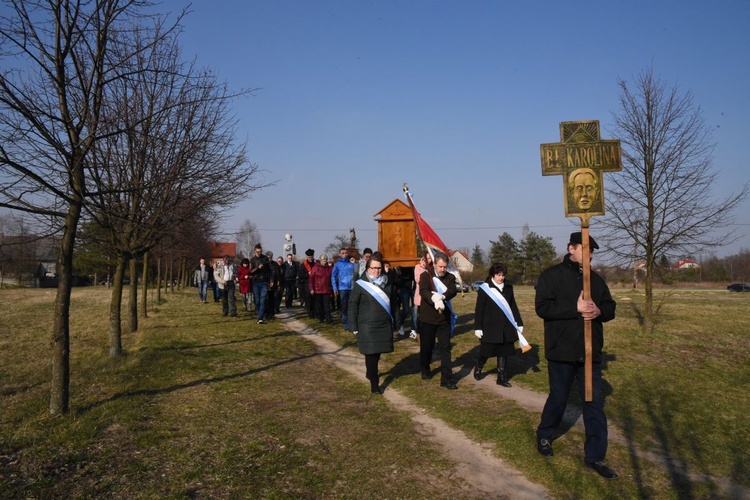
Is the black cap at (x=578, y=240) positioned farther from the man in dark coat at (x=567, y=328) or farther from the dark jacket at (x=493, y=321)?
the dark jacket at (x=493, y=321)

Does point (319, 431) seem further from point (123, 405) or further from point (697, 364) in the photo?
point (697, 364)

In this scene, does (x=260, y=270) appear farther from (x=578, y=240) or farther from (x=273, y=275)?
(x=578, y=240)

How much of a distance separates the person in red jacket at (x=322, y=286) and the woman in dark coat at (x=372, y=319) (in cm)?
695

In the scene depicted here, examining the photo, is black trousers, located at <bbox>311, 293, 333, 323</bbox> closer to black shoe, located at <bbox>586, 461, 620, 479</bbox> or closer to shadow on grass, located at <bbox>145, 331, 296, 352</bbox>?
shadow on grass, located at <bbox>145, 331, 296, 352</bbox>

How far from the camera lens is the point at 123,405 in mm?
6605

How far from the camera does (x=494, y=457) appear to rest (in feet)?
17.1

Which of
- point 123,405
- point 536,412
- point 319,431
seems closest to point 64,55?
point 123,405

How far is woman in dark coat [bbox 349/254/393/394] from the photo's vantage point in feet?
25.5

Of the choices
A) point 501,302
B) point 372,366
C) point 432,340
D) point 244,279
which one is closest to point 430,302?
point 432,340

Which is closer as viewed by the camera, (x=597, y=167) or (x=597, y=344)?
(x=597, y=344)

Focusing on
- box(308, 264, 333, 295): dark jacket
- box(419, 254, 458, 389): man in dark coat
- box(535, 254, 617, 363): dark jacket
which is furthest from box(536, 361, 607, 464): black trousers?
box(308, 264, 333, 295): dark jacket

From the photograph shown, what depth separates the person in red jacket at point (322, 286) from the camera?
15023 millimetres

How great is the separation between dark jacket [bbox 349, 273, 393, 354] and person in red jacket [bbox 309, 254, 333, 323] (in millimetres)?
6984

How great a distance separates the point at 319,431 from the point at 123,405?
2494 mm
